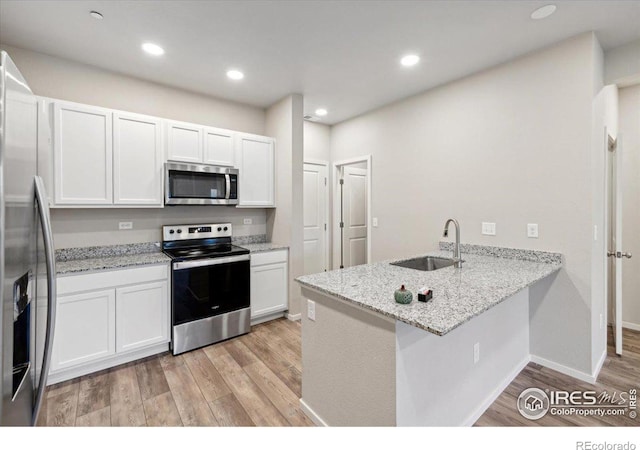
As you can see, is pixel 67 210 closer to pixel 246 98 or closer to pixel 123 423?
pixel 123 423

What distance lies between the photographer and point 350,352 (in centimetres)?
161

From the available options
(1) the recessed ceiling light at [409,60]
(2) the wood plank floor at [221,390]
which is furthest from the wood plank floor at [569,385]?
(1) the recessed ceiling light at [409,60]

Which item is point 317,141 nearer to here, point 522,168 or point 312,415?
point 522,168

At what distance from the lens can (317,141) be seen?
463 centimetres

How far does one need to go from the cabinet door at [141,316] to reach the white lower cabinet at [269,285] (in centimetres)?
92

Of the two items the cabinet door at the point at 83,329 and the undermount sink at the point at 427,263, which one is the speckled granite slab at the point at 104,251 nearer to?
the cabinet door at the point at 83,329

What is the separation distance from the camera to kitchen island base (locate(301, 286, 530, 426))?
4.67 feet

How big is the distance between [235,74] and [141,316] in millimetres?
2413

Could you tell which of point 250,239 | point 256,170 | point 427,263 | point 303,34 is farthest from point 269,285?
point 303,34

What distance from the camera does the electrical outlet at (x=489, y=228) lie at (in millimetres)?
2793

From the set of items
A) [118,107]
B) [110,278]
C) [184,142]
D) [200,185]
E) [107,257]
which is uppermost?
[118,107]

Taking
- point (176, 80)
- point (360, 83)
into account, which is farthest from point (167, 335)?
point (360, 83)

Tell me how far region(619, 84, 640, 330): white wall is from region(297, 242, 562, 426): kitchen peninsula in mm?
1603

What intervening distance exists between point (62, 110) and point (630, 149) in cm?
532
